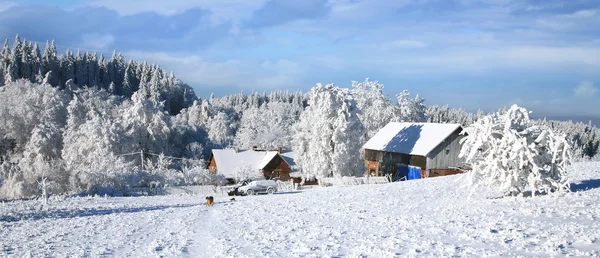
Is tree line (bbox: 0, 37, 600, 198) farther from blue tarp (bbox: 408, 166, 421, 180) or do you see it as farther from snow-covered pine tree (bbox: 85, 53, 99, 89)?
snow-covered pine tree (bbox: 85, 53, 99, 89)

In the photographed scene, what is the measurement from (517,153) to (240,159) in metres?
54.5

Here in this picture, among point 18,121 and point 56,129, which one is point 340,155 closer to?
point 56,129

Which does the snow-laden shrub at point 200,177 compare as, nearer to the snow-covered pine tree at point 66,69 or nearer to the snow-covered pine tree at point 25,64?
the snow-covered pine tree at point 25,64

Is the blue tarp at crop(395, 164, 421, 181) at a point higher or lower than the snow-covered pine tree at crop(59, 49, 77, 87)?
lower

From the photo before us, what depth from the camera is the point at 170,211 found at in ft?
97.5

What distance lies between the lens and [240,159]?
7175cm

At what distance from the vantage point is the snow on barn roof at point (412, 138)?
1873 inches

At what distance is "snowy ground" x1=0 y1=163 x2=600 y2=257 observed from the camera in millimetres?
13906

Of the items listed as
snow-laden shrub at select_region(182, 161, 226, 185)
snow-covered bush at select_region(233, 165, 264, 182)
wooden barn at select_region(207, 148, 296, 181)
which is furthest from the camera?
wooden barn at select_region(207, 148, 296, 181)

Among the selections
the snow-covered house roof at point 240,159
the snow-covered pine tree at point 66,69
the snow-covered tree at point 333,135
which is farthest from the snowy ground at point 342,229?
the snow-covered pine tree at point 66,69

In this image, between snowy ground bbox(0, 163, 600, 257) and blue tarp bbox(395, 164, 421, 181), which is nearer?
snowy ground bbox(0, 163, 600, 257)

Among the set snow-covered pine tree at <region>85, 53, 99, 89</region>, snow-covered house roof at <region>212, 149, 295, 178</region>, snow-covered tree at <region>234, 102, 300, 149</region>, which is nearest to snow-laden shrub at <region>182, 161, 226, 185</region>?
snow-covered house roof at <region>212, 149, 295, 178</region>

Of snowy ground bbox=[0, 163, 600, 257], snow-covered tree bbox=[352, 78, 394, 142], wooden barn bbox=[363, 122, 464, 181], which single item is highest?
snow-covered tree bbox=[352, 78, 394, 142]

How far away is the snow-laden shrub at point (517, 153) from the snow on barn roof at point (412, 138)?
24.2 meters
